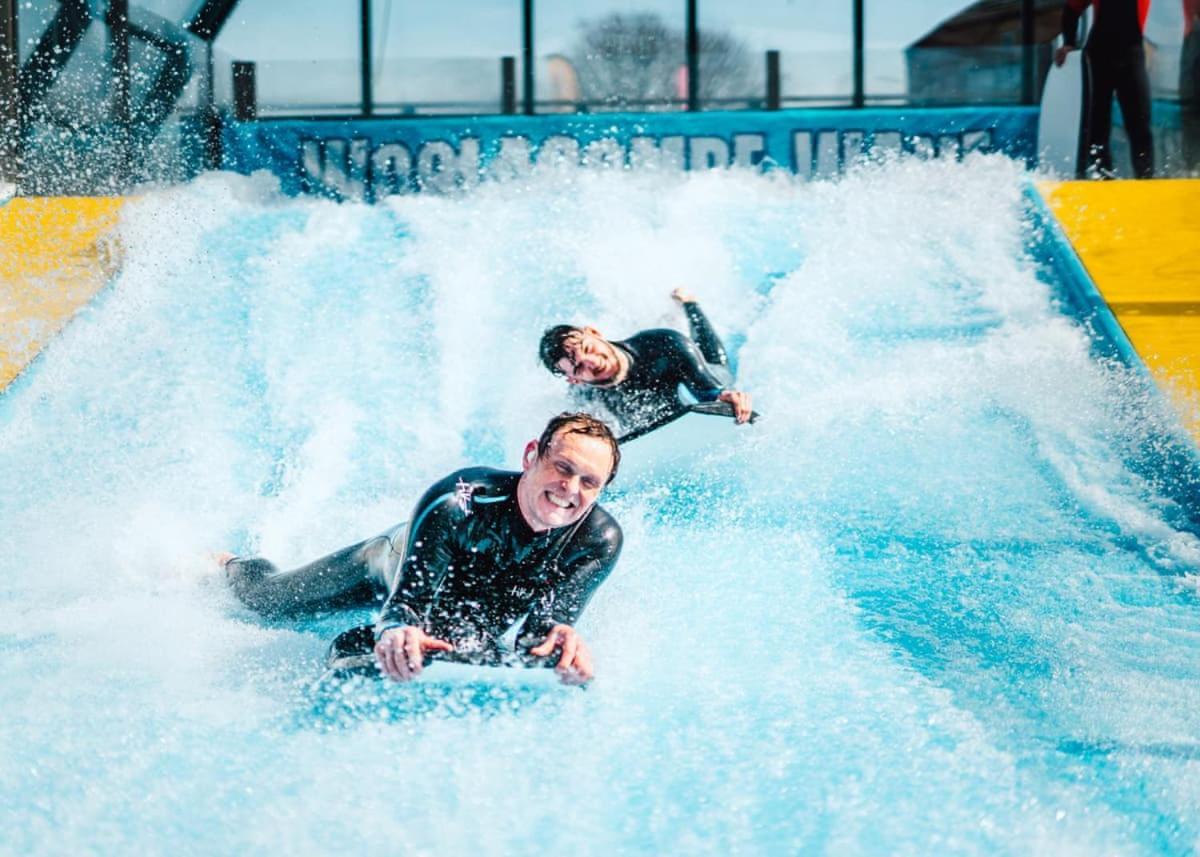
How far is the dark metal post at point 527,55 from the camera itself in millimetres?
6910

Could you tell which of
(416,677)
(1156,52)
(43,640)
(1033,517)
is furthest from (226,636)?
(1156,52)

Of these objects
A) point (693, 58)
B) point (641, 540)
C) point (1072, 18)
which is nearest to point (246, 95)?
point (693, 58)

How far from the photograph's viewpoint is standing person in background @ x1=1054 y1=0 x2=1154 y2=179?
5.81 m

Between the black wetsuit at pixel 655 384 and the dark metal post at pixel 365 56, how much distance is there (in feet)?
13.4

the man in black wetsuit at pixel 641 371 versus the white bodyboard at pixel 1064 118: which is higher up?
the white bodyboard at pixel 1064 118

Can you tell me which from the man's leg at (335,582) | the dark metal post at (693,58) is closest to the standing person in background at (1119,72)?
the dark metal post at (693,58)

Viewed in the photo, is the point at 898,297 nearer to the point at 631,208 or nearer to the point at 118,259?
the point at 631,208

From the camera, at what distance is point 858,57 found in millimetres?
6891

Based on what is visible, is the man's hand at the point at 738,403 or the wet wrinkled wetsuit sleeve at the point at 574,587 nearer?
the wet wrinkled wetsuit sleeve at the point at 574,587

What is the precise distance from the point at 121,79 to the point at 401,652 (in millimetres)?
5724

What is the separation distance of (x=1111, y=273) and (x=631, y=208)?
195cm

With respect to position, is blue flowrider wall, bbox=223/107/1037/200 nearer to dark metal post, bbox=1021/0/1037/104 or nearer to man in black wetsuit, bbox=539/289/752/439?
dark metal post, bbox=1021/0/1037/104

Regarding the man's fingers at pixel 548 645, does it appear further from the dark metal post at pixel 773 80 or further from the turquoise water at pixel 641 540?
the dark metal post at pixel 773 80

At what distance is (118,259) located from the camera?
4621 mm
